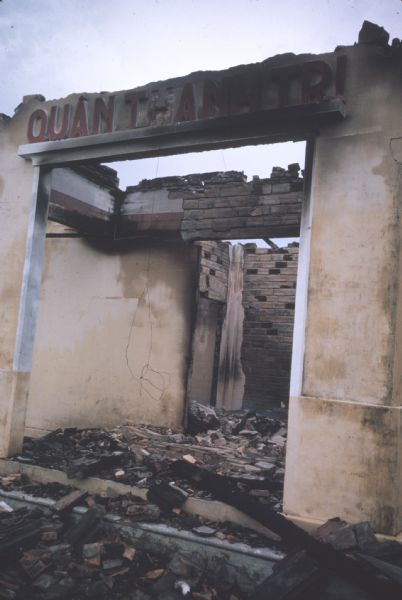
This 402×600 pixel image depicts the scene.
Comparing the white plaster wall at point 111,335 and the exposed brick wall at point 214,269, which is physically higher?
the exposed brick wall at point 214,269

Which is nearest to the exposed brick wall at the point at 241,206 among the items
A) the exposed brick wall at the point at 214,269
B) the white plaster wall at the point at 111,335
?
the exposed brick wall at the point at 214,269

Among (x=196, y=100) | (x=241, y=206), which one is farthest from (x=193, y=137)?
(x=241, y=206)

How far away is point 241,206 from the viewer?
27.7ft

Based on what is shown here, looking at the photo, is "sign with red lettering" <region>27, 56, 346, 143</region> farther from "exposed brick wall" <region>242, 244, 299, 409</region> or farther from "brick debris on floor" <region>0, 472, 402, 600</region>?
"exposed brick wall" <region>242, 244, 299, 409</region>

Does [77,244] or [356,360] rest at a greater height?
[77,244]

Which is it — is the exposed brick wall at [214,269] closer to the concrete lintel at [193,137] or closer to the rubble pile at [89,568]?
the concrete lintel at [193,137]

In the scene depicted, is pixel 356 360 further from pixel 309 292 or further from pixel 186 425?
pixel 186 425

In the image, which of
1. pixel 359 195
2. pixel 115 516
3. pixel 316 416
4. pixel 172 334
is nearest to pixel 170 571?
pixel 115 516

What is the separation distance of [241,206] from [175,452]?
411 cm

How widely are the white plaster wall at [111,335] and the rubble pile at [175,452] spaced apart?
31.2 inches

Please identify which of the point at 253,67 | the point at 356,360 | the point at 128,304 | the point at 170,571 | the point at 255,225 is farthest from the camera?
the point at 128,304

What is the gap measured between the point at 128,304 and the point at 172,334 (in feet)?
3.74

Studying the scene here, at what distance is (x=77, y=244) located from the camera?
1032cm

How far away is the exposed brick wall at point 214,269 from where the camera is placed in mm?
10227
